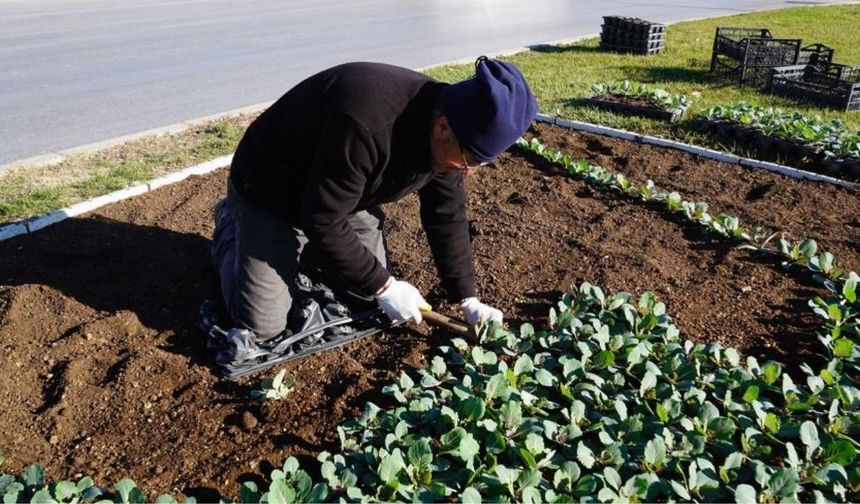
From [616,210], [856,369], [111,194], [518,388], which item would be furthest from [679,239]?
[111,194]

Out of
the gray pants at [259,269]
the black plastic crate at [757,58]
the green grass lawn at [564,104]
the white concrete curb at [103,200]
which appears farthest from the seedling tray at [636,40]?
the gray pants at [259,269]

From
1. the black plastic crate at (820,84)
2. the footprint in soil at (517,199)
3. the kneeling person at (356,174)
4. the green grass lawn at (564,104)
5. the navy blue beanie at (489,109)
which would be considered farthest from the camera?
the black plastic crate at (820,84)

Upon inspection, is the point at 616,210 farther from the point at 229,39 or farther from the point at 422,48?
the point at 229,39

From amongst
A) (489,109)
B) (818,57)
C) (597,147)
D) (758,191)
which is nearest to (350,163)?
(489,109)

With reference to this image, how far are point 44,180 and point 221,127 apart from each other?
149 cm

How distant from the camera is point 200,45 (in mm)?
10570

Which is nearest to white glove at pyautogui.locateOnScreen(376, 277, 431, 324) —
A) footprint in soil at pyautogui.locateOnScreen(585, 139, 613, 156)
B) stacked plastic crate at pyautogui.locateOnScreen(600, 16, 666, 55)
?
footprint in soil at pyautogui.locateOnScreen(585, 139, 613, 156)

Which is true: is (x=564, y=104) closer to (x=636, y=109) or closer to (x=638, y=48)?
(x=636, y=109)

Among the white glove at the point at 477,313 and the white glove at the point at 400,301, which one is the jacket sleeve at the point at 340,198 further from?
the white glove at the point at 477,313

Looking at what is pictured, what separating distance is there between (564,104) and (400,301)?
15.3 ft

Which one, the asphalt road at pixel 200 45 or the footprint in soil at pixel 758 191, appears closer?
the footprint in soil at pixel 758 191

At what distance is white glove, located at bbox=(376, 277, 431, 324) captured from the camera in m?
3.03

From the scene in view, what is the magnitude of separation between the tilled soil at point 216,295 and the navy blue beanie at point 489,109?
1.16 metres

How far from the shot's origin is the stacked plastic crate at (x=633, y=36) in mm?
10008
